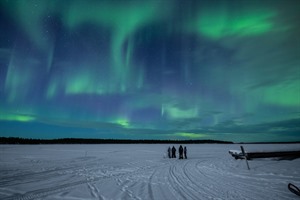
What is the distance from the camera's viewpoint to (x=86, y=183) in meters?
9.48

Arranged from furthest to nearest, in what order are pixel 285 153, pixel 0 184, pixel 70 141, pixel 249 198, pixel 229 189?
pixel 70 141 → pixel 285 153 → pixel 0 184 → pixel 229 189 → pixel 249 198

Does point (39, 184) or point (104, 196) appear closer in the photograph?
point (104, 196)

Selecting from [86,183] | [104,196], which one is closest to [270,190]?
[104,196]

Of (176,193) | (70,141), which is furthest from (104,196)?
(70,141)

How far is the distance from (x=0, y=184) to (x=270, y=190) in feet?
37.6

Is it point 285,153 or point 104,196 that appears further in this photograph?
point 285,153

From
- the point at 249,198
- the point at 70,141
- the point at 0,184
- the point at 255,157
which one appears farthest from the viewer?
the point at 70,141

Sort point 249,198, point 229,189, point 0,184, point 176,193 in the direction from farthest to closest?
1. point 0,184
2. point 229,189
3. point 176,193
4. point 249,198

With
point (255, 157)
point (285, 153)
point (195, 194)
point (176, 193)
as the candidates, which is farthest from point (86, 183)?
point (285, 153)

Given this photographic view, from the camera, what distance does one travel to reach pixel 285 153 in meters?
25.2

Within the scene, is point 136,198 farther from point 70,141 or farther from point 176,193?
point 70,141

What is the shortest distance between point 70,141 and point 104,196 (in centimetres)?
18856

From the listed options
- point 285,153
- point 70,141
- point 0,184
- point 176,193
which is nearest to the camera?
point 176,193

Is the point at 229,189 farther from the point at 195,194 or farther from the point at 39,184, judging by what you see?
the point at 39,184
